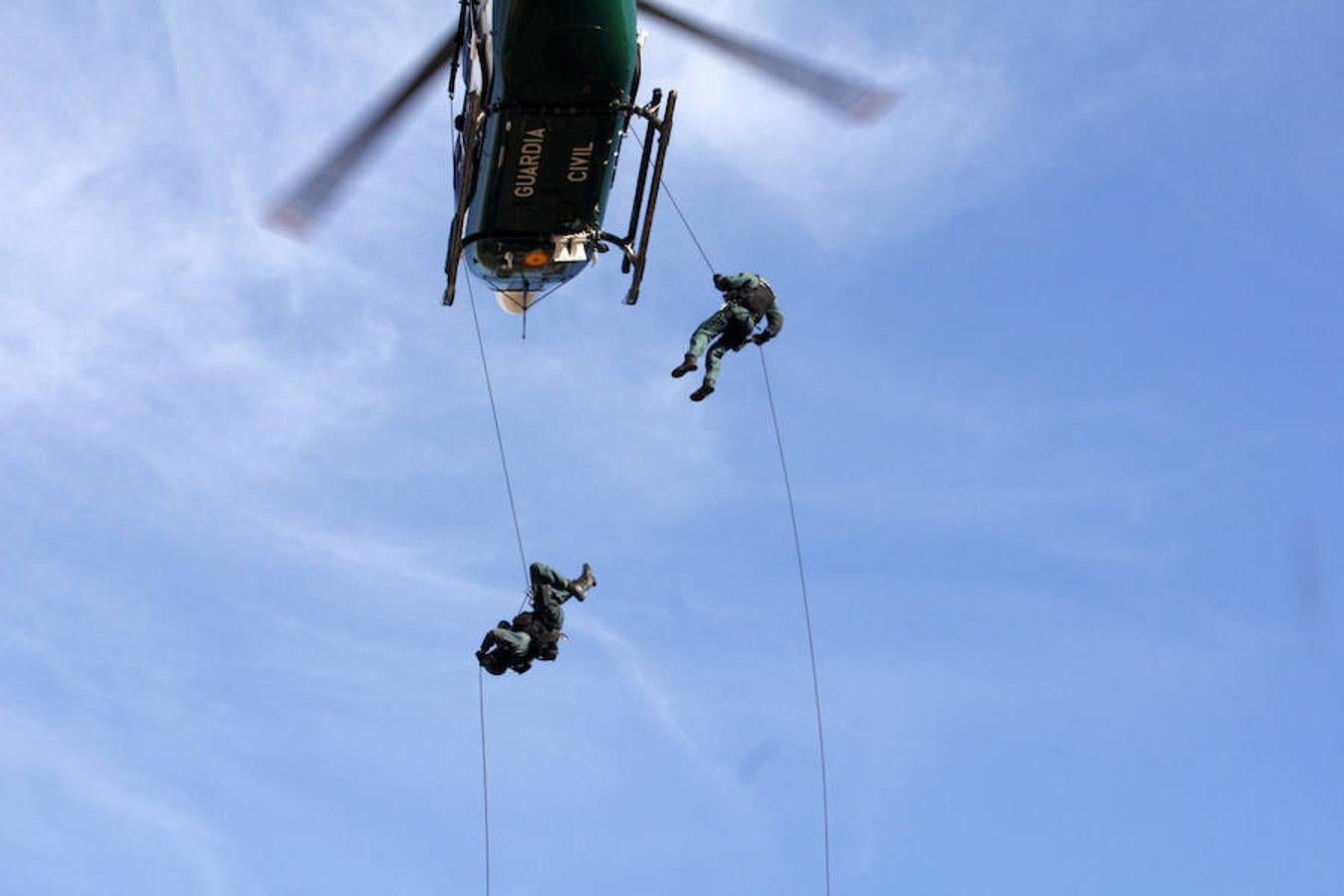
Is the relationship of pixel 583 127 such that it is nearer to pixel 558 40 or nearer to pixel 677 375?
pixel 558 40

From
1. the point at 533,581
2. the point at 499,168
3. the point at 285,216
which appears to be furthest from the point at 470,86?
the point at 533,581

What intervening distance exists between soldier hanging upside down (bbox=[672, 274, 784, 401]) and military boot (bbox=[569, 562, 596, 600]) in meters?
2.50

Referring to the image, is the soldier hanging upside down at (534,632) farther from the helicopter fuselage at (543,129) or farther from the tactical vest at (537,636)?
the helicopter fuselage at (543,129)

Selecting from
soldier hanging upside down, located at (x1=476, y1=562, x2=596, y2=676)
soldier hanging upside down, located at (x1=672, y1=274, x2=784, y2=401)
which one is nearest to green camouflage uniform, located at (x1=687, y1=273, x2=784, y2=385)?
soldier hanging upside down, located at (x1=672, y1=274, x2=784, y2=401)

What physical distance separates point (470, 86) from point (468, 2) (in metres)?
1.11

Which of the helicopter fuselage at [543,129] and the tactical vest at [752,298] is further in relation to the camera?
the tactical vest at [752,298]

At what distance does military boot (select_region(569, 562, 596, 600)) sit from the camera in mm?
Result: 26766

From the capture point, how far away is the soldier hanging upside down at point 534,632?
2630 centimetres

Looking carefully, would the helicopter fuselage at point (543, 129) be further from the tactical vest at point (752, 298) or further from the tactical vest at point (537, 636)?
the tactical vest at point (537, 636)

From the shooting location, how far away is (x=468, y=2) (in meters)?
26.7

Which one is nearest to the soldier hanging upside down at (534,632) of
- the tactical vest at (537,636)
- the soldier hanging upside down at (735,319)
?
the tactical vest at (537,636)

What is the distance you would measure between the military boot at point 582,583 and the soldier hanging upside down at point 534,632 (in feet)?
0.08

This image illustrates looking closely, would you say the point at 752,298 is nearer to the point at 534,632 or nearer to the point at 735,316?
the point at 735,316

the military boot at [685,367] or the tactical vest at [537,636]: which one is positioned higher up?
the military boot at [685,367]
